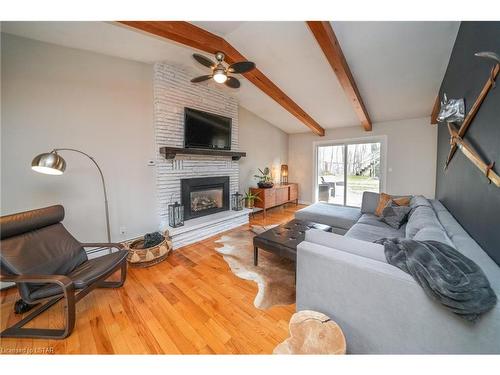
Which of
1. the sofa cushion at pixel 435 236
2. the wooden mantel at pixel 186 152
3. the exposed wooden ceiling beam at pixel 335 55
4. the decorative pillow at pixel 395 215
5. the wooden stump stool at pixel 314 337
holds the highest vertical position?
the exposed wooden ceiling beam at pixel 335 55

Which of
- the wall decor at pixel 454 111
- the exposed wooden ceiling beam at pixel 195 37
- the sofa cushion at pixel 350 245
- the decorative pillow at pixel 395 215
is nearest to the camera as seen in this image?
the sofa cushion at pixel 350 245

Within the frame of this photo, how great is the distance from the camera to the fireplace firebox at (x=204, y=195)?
3.55 metres

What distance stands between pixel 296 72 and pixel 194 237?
10.7ft

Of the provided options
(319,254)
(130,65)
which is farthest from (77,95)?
(319,254)

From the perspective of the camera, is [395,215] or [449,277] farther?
[395,215]

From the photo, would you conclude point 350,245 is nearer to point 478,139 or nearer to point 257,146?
point 478,139

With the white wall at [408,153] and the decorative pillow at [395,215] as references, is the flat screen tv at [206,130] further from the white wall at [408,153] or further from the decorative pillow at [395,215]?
the white wall at [408,153]

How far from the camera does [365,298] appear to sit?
1.19m

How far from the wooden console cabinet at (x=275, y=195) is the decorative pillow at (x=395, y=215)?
97.4 inches

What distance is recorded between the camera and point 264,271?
2338 millimetres

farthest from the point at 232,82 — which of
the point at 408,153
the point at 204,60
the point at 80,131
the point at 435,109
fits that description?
the point at 408,153

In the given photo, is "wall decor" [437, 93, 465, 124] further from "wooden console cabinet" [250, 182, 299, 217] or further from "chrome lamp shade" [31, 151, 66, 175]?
"chrome lamp shade" [31, 151, 66, 175]

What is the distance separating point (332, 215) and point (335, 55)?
2406 millimetres

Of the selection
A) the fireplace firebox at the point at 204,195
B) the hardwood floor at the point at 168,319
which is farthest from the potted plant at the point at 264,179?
the hardwood floor at the point at 168,319
